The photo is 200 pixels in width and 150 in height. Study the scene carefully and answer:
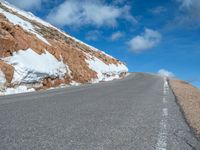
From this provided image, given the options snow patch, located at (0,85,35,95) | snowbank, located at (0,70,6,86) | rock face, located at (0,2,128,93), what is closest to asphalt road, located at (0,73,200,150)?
snow patch, located at (0,85,35,95)

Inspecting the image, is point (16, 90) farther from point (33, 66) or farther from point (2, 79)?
point (33, 66)

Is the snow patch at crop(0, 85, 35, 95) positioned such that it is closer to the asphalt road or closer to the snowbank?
the snowbank

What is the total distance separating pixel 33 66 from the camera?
2131cm

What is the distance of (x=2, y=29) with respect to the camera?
23.5m

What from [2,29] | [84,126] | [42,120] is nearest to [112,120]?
[84,126]

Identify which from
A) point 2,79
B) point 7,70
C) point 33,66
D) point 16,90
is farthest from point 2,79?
point 33,66

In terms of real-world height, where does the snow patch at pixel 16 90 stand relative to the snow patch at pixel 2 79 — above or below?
below

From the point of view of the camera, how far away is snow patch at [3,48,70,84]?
64.8 feet

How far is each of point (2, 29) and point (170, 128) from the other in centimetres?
1936

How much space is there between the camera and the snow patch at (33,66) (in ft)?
64.8

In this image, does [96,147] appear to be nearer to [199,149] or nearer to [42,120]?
[199,149]

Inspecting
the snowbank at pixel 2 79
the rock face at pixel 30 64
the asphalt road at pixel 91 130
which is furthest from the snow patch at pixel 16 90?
the asphalt road at pixel 91 130

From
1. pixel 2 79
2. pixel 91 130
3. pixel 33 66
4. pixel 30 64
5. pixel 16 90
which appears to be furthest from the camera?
pixel 33 66

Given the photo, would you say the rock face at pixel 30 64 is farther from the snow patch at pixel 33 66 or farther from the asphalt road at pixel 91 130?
the asphalt road at pixel 91 130
